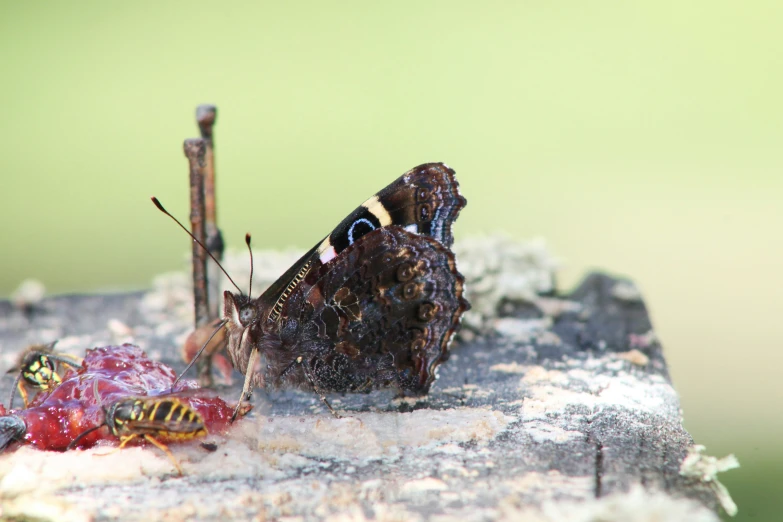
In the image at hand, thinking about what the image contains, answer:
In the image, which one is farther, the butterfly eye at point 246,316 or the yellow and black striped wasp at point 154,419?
the butterfly eye at point 246,316

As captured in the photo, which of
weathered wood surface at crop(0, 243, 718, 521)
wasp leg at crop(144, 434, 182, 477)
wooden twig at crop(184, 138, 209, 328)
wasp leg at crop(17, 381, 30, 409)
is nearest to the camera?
weathered wood surface at crop(0, 243, 718, 521)

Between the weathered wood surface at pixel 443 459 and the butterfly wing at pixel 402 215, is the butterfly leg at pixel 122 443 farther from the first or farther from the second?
the butterfly wing at pixel 402 215

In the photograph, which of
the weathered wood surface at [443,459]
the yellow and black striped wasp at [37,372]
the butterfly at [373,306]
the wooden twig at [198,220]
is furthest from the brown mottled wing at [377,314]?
the yellow and black striped wasp at [37,372]

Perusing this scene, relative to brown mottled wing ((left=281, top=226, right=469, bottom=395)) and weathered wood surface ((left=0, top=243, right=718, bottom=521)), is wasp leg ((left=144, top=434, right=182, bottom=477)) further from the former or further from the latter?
brown mottled wing ((left=281, top=226, right=469, bottom=395))

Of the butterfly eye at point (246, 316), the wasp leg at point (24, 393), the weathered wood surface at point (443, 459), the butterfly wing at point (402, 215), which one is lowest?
the weathered wood surface at point (443, 459)

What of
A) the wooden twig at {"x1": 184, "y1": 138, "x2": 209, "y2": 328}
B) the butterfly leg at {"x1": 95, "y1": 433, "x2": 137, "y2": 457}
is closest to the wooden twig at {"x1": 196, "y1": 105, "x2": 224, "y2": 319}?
the wooden twig at {"x1": 184, "y1": 138, "x2": 209, "y2": 328}

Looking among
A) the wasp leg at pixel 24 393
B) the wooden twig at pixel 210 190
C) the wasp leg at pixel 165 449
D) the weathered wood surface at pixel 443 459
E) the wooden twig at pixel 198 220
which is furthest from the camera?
the wooden twig at pixel 210 190

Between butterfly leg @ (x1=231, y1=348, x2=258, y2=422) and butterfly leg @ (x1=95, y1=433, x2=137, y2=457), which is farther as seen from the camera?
butterfly leg @ (x1=231, y1=348, x2=258, y2=422)

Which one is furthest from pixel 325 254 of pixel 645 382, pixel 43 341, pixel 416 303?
pixel 43 341
